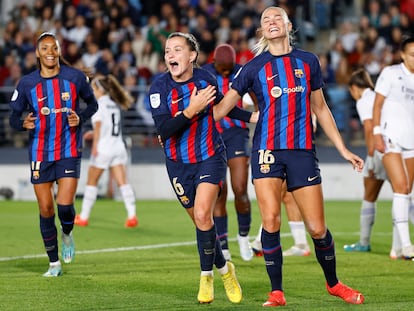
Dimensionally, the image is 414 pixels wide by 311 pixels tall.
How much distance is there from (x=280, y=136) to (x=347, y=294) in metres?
1.39

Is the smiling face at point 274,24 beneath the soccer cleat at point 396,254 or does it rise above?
above

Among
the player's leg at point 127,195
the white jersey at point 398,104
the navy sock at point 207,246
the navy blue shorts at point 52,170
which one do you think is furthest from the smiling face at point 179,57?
the player's leg at point 127,195

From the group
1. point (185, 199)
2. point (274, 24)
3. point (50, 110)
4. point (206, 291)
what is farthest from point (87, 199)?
point (274, 24)

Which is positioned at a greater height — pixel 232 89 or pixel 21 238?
pixel 232 89

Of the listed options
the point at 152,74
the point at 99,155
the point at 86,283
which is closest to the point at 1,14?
the point at 152,74

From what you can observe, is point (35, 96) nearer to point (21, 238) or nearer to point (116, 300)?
point (116, 300)

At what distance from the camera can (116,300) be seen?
881cm

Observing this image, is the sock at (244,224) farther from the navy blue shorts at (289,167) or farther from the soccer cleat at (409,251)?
the navy blue shorts at (289,167)

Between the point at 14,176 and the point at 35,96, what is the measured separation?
11340 mm

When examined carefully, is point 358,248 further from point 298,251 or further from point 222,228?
point 222,228

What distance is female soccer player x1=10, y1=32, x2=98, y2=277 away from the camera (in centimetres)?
1049

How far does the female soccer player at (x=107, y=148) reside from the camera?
15.8 meters

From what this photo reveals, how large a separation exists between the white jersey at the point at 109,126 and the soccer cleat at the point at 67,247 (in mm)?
5182

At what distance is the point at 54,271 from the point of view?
10.4 meters
